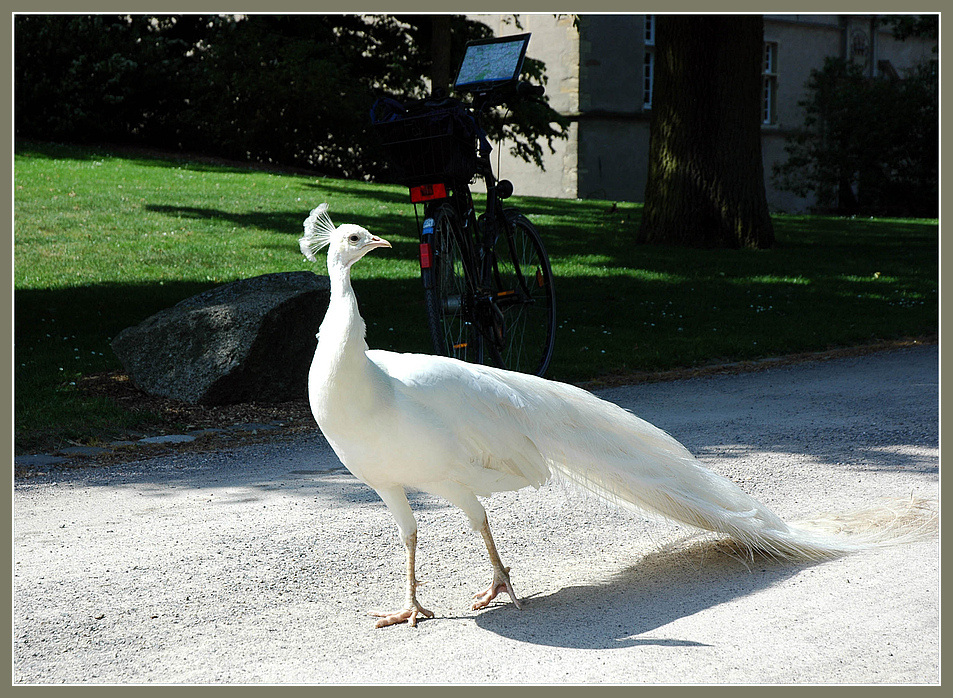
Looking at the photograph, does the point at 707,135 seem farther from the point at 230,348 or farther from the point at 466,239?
the point at 230,348

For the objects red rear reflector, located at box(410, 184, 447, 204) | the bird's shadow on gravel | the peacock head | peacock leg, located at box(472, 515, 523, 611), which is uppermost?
red rear reflector, located at box(410, 184, 447, 204)

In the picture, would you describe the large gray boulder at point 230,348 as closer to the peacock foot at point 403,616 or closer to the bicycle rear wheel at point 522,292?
the bicycle rear wheel at point 522,292

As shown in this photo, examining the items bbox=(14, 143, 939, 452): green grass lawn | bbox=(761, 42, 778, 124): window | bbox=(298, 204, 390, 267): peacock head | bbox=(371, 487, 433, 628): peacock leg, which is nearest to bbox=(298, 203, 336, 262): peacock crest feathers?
bbox=(298, 204, 390, 267): peacock head

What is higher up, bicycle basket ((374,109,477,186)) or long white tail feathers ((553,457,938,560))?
bicycle basket ((374,109,477,186))

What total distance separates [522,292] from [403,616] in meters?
4.45

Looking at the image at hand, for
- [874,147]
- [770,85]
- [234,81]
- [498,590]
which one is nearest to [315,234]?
[498,590]

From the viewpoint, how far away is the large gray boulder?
23.4ft

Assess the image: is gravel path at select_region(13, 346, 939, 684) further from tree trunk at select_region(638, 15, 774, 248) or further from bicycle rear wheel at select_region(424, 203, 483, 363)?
tree trunk at select_region(638, 15, 774, 248)

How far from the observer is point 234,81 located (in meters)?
24.8

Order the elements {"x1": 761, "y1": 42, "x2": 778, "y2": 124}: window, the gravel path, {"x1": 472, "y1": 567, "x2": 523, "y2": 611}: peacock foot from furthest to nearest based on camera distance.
Result: {"x1": 761, "y1": 42, "x2": 778, "y2": 124}: window → {"x1": 472, "y1": 567, "x2": 523, "y2": 611}: peacock foot → the gravel path

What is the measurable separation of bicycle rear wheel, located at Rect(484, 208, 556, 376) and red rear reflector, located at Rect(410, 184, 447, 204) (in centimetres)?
81

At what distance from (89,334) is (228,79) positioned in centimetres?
1774

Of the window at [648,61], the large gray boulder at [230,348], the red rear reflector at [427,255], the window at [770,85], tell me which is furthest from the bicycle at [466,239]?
the window at [770,85]

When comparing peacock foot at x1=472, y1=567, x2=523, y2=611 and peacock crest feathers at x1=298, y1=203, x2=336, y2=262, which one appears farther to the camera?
peacock foot at x1=472, y1=567, x2=523, y2=611
